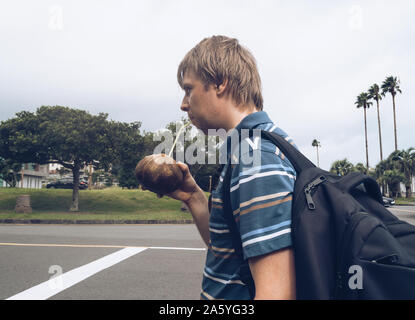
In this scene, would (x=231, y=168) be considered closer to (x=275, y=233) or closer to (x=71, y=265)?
(x=275, y=233)

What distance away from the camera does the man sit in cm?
94

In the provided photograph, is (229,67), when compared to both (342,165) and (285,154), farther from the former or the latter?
(342,165)

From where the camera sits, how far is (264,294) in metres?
0.94

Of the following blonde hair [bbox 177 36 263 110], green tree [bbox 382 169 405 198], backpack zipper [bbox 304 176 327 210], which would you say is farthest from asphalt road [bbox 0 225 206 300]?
green tree [bbox 382 169 405 198]

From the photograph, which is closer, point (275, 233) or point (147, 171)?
point (275, 233)

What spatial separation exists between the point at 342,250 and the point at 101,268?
544cm

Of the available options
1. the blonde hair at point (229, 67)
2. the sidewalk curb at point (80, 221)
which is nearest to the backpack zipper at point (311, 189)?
the blonde hair at point (229, 67)

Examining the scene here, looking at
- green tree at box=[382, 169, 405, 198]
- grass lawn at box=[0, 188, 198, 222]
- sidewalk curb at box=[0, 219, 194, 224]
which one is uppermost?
green tree at box=[382, 169, 405, 198]

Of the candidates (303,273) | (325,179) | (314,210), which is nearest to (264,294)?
(303,273)

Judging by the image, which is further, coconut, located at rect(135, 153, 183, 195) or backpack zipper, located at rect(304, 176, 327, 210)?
coconut, located at rect(135, 153, 183, 195)

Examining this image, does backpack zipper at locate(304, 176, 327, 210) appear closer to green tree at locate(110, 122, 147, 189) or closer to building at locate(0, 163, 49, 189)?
green tree at locate(110, 122, 147, 189)

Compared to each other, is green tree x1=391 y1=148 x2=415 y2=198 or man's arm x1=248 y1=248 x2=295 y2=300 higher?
green tree x1=391 y1=148 x2=415 y2=198

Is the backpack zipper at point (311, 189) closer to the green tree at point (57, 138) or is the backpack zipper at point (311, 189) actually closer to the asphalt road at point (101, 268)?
the asphalt road at point (101, 268)

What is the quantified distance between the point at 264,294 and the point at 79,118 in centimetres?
2405
